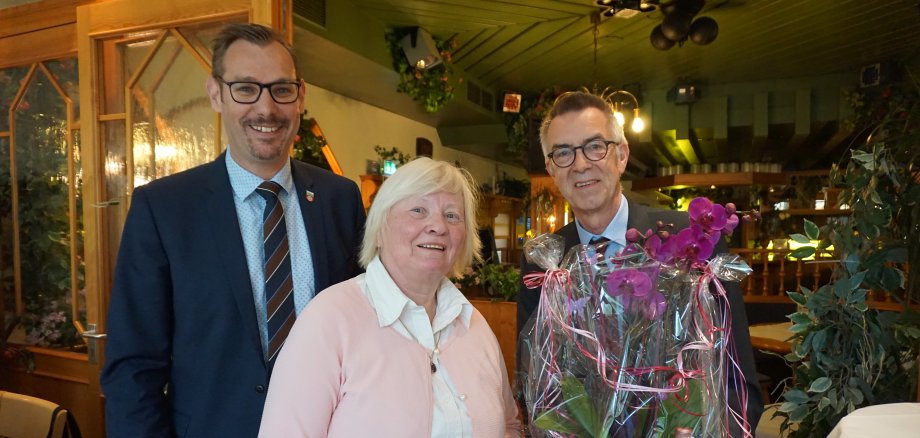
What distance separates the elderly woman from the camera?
1.22 metres

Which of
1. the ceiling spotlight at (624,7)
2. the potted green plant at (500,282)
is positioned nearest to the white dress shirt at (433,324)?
the potted green plant at (500,282)

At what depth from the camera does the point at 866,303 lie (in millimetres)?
1973

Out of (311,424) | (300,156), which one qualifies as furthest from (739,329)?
(300,156)

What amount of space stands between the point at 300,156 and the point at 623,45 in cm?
342

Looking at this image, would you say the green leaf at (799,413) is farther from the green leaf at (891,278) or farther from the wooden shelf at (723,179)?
the wooden shelf at (723,179)

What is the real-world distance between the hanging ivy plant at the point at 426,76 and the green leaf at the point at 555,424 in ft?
15.6

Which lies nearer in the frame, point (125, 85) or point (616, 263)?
point (616, 263)

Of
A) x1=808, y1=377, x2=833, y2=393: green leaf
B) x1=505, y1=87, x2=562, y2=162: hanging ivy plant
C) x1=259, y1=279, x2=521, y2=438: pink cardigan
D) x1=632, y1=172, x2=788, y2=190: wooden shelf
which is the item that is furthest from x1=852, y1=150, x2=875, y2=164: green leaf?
x1=632, y1=172, x2=788, y2=190: wooden shelf

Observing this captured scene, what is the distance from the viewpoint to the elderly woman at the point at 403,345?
122 cm

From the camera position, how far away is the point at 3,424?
225 cm

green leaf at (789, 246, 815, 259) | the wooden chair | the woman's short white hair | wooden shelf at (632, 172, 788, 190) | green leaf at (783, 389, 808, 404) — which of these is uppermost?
wooden shelf at (632, 172, 788, 190)

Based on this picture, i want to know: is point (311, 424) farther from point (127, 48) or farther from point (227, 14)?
point (127, 48)

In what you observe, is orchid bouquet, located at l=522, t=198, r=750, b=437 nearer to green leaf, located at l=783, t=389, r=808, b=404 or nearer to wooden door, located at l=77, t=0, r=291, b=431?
green leaf, located at l=783, t=389, r=808, b=404

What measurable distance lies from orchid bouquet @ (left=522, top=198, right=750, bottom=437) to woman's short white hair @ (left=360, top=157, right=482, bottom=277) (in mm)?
473
